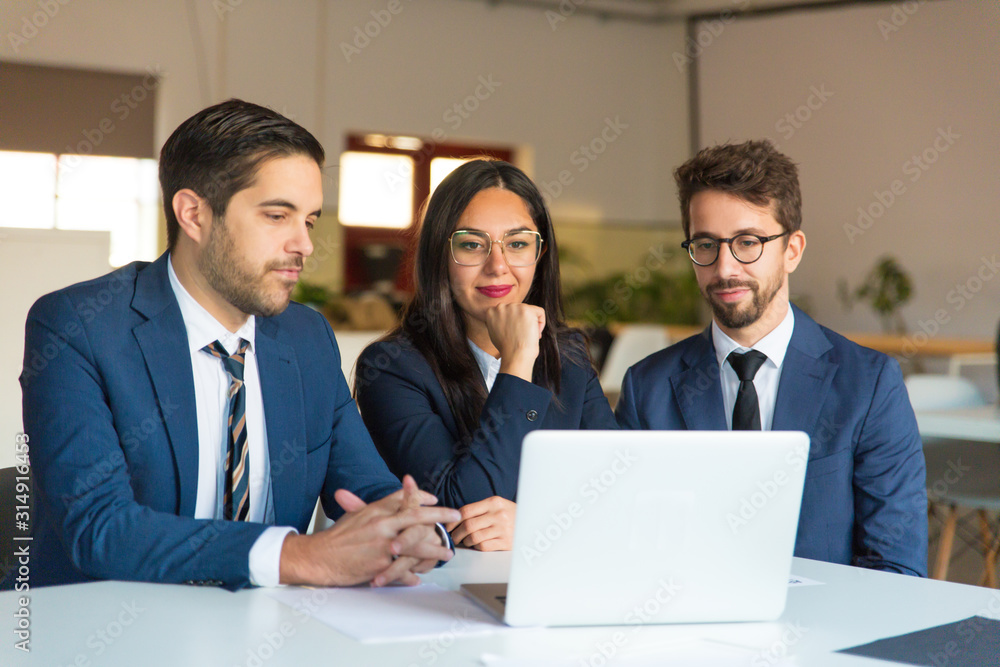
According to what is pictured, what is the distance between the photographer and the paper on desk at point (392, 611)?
1153mm

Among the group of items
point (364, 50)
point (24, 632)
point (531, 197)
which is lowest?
point (24, 632)

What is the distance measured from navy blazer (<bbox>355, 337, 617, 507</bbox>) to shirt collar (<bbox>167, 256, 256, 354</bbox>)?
1.53 feet

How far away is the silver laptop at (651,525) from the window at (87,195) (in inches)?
289

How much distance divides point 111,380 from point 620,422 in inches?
45.7

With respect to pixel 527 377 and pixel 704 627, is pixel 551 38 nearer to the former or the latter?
pixel 527 377

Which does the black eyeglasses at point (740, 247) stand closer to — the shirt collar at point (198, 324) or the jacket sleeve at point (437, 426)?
→ the jacket sleeve at point (437, 426)

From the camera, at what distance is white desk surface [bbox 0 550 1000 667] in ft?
3.47

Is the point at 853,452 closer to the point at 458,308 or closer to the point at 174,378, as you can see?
the point at 458,308

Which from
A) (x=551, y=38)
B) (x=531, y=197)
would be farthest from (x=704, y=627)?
(x=551, y=38)

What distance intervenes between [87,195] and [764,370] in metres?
7.31

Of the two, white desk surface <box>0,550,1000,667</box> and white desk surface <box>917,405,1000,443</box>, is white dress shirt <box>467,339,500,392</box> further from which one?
white desk surface <box>917,405,1000,443</box>

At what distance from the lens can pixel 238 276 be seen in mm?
1641

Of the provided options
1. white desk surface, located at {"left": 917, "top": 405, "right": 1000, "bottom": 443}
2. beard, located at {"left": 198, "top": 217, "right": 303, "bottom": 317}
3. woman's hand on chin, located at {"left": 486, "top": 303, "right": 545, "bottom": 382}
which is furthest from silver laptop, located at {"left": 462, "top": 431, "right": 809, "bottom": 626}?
white desk surface, located at {"left": 917, "top": 405, "right": 1000, "bottom": 443}

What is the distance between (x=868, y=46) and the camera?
8789 mm
